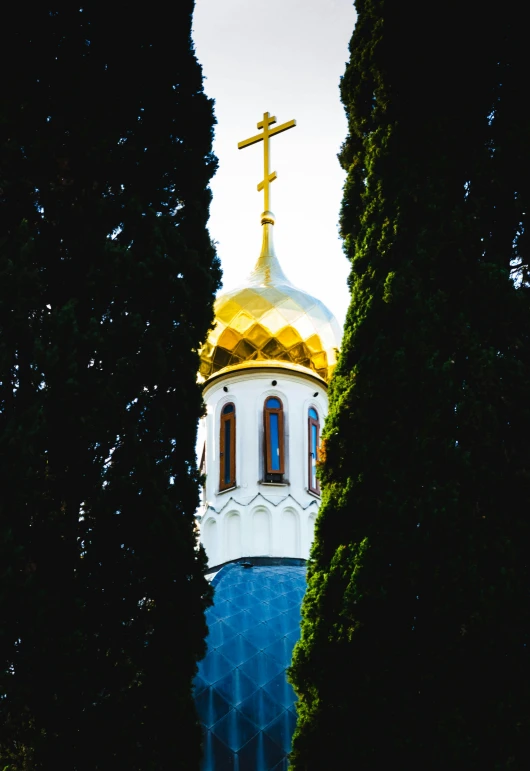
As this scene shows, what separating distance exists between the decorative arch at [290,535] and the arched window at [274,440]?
57cm

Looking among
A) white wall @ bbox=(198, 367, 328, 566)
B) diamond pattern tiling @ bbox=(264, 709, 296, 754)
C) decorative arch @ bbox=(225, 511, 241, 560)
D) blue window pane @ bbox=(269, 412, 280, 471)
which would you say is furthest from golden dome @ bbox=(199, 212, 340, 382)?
diamond pattern tiling @ bbox=(264, 709, 296, 754)

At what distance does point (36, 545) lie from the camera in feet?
19.4

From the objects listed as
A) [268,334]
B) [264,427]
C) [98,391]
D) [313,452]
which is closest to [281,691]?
[98,391]

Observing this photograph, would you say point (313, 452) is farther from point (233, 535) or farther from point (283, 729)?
point (283, 729)

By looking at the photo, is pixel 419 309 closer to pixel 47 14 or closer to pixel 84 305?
pixel 84 305

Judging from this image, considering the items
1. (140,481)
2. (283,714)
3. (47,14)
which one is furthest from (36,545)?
(47,14)

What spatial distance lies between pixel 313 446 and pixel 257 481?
990mm

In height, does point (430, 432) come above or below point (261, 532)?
below

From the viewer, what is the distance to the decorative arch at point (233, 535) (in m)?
12.1

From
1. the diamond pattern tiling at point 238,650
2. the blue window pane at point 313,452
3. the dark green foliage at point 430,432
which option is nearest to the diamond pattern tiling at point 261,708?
the diamond pattern tiling at point 238,650

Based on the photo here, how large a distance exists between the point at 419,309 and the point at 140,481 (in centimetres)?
245

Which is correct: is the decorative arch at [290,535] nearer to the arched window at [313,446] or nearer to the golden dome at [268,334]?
the arched window at [313,446]

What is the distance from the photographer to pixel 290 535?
12102mm

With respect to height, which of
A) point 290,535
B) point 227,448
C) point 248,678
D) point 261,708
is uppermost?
point 227,448
